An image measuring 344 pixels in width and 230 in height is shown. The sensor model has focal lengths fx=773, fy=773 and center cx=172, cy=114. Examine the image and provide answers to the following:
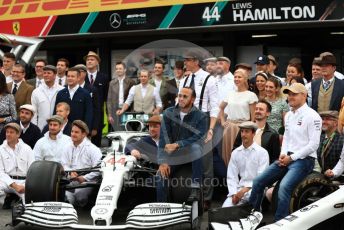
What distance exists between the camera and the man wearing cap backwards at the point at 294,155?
8.55 meters

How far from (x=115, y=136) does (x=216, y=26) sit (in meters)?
6.27

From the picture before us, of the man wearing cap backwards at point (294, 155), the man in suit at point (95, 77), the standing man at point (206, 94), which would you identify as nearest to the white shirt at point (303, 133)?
the man wearing cap backwards at point (294, 155)

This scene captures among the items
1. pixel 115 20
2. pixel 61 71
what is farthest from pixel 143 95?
pixel 115 20

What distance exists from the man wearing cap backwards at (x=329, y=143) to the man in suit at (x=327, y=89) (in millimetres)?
698

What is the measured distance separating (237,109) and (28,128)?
306 cm

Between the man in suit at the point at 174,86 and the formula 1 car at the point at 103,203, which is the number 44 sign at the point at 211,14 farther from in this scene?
the formula 1 car at the point at 103,203

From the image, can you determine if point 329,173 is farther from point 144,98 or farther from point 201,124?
point 144,98

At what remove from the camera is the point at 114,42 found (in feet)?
64.6

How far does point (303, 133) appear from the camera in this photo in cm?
867

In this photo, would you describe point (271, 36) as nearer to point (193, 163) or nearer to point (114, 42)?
point (114, 42)

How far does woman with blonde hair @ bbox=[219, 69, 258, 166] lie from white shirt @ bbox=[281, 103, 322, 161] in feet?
5.90

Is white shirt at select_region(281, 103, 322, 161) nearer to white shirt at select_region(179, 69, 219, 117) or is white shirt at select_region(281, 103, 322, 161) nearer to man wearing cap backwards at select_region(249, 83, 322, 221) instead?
man wearing cap backwards at select_region(249, 83, 322, 221)

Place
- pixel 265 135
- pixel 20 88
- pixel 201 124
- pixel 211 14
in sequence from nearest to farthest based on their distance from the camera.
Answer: pixel 201 124 → pixel 265 135 → pixel 20 88 → pixel 211 14

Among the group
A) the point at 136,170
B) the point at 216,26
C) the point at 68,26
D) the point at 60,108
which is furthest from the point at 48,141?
the point at 68,26
